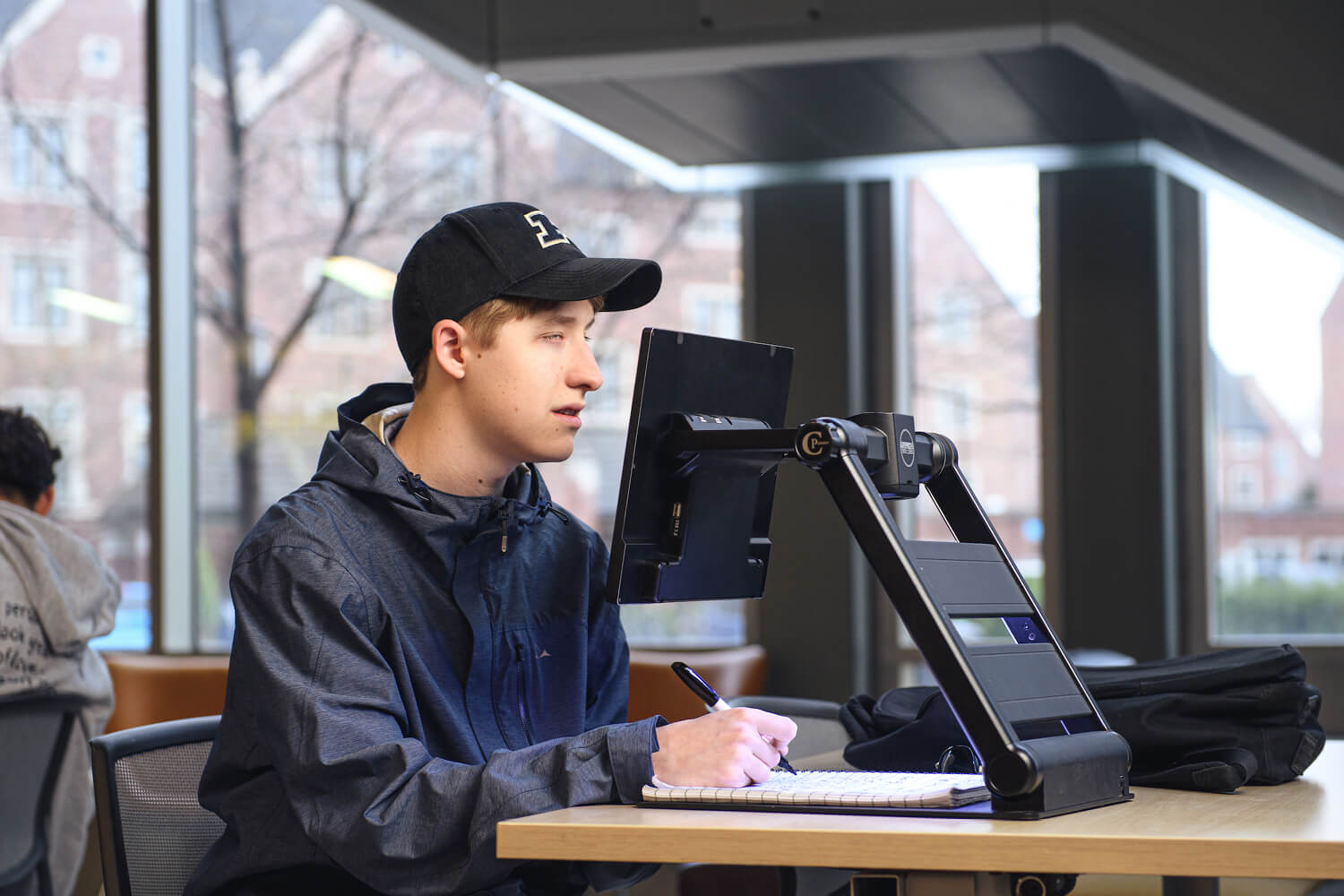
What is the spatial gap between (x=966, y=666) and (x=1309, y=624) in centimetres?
340

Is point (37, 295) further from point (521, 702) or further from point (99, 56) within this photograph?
point (521, 702)

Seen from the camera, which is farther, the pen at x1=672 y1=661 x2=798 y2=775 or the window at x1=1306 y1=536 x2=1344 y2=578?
the window at x1=1306 y1=536 x2=1344 y2=578

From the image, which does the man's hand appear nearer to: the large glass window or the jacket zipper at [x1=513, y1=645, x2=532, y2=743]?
the jacket zipper at [x1=513, y1=645, x2=532, y2=743]

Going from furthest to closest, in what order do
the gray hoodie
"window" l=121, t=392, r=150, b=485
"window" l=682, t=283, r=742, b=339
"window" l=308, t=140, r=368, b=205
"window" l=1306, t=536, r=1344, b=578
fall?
"window" l=121, t=392, r=150, b=485 → "window" l=308, t=140, r=368, b=205 → "window" l=682, t=283, r=742, b=339 → "window" l=1306, t=536, r=1344, b=578 → the gray hoodie

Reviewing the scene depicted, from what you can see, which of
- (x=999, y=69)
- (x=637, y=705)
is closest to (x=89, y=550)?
(x=637, y=705)

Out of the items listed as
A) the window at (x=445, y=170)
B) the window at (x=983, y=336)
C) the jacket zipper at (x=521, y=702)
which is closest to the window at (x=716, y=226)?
the window at (x=983, y=336)

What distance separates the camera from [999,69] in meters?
3.30

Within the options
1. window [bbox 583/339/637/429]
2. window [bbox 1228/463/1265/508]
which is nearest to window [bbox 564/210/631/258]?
window [bbox 583/339/637/429]

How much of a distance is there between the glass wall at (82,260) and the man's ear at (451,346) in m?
3.78

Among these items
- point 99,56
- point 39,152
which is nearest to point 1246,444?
point 99,56

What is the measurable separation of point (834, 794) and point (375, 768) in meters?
0.42

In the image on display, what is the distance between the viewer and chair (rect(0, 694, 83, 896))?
260 centimetres

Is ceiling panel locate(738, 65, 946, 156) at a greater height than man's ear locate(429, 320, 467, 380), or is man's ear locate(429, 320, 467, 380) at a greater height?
ceiling panel locate(738, 65, 946, 156)

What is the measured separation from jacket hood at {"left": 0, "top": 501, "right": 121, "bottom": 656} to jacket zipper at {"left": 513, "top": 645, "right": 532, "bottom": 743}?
1.55 m
